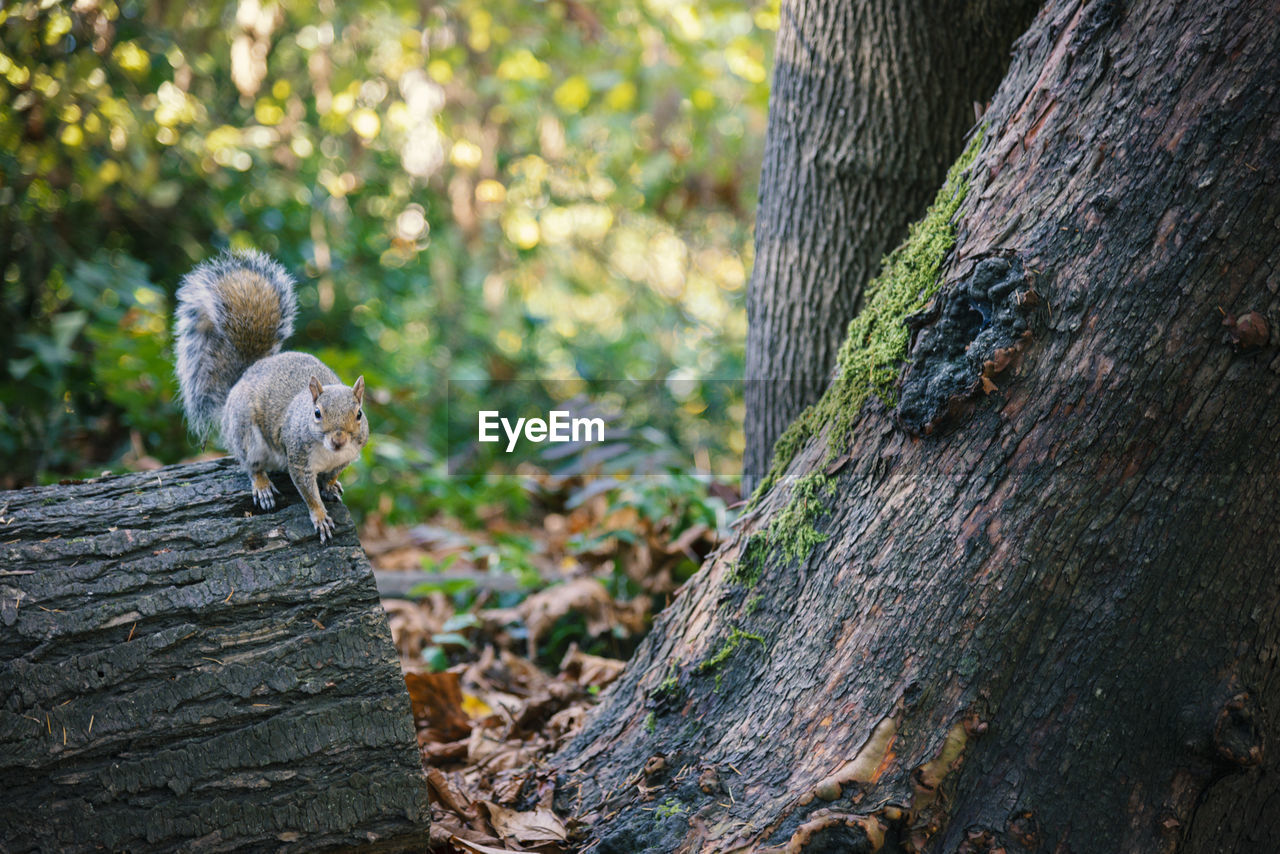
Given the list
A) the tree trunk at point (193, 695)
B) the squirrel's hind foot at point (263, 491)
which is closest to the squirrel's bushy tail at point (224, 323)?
the squirrel's hind foot at point (263, 491)

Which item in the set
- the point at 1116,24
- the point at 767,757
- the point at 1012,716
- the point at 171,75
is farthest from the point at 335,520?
the point at 171,75

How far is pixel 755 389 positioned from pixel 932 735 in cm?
174

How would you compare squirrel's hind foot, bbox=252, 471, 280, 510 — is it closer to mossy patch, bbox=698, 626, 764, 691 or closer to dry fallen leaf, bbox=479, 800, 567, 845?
dry fallen leaf, bbox=479, 800, 567, 845

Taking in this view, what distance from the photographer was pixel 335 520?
219cm

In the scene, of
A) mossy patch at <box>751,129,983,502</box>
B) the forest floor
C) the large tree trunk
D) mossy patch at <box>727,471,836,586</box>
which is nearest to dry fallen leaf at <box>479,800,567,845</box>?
the forest floor

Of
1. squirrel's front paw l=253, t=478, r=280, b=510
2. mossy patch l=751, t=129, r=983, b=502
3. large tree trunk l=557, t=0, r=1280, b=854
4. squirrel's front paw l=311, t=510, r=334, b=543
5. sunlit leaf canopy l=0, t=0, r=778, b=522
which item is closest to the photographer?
large tree trunk l=557, t=0, r=1280, b=854

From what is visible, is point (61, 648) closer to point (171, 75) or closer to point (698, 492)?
point (698, 492)

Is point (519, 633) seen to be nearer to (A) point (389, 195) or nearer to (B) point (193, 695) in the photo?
(B) point (193, 695)

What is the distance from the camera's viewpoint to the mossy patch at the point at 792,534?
6.76 feet

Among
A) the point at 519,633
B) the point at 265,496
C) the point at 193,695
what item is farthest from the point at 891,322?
the point at 519,633

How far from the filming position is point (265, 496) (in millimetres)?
2275

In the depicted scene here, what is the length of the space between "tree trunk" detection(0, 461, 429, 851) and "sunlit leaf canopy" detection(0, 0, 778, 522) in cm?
325

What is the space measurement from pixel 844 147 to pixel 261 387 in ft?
6.51

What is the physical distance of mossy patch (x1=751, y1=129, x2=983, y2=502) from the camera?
2.01 m
